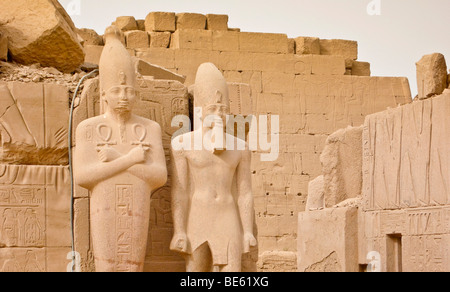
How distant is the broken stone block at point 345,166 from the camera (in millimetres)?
11500

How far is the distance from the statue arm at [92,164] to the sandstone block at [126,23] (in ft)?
36.6

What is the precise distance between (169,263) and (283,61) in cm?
1075

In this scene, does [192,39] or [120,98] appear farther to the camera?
[192,39]

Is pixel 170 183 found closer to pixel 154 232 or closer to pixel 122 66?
pixel 154 232

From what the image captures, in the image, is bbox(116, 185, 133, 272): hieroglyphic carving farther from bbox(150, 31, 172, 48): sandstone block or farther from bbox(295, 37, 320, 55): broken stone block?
bbox(295, 37, 320, 55): broken stone block

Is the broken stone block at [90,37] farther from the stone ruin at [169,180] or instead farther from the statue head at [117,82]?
the statue head at [117,82]

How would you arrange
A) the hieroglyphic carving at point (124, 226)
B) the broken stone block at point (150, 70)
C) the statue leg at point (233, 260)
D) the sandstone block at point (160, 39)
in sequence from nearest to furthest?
the hieroglyphic carving at point (124, 226)
the statue leg at point (233, 260)
the broken stone block at point (150, 70)
the sandstone block at point (160, 39)

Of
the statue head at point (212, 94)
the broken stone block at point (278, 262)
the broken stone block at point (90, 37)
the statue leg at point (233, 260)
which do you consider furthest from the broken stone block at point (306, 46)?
the statue leg at point (233, 260)

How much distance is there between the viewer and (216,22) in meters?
18.7

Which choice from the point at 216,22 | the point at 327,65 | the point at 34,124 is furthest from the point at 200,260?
the point at 327,65

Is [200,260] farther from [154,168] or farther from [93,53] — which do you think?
[93,53]

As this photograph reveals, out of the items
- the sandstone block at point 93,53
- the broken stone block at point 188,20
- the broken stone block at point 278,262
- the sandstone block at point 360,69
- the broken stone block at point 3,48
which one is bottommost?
the broken stone block at point 278,262

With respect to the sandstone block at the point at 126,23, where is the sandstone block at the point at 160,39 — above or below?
below

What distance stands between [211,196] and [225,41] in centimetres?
1076
